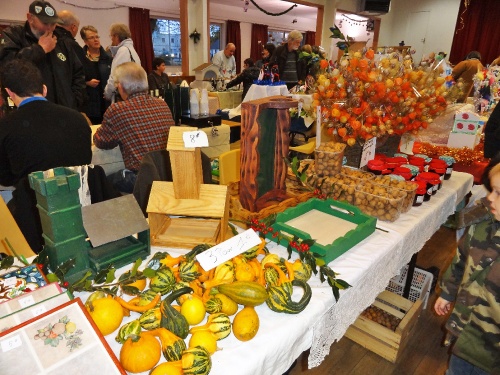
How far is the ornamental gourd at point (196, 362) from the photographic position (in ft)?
2.39

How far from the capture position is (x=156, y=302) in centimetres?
92

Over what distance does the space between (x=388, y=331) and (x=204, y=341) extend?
1.36 meters

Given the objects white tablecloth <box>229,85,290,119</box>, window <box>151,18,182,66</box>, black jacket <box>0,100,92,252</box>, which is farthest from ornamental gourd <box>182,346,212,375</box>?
window <box>151,18,182,66</box>

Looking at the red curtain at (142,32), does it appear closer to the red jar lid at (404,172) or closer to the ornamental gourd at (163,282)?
the red jar lid at (404,172)

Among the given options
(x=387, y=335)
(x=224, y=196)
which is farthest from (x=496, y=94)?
(x=224, y=196)

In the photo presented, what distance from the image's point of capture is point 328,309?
107 cm

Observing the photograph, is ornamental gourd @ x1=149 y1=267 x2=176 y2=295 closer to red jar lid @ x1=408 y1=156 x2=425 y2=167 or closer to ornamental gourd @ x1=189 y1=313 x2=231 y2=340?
ornamental gourd @ x1=189 y1=313 x2=231 y2=340

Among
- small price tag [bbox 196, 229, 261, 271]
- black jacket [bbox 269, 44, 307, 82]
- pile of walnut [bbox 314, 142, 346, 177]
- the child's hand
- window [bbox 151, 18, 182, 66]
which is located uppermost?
window [bbox 151, 18, 182, 66]

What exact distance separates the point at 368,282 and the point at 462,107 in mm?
2616

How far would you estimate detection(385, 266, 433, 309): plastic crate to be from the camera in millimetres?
2105

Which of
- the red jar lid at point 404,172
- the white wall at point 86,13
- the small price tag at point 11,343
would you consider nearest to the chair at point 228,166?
the red jar lid at point 404,172

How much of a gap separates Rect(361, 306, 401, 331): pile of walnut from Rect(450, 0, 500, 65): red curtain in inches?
397

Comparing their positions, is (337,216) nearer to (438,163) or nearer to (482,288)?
(482,288)

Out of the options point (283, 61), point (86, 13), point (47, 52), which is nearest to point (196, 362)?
point (47, 52)
